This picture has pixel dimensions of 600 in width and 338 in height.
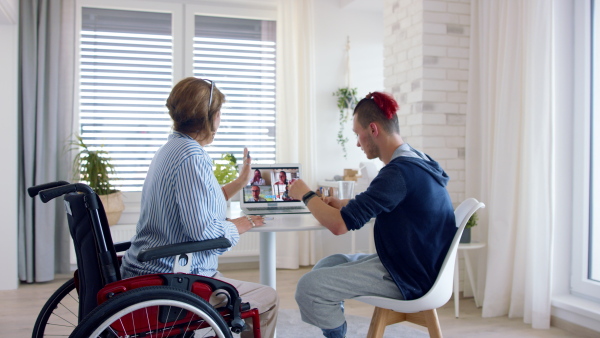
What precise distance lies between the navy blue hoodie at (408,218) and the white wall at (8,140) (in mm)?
2912

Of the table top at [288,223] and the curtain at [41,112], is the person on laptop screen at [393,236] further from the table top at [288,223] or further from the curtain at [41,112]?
the curtain at [41,112]

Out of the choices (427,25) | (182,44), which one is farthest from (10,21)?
(427,25)

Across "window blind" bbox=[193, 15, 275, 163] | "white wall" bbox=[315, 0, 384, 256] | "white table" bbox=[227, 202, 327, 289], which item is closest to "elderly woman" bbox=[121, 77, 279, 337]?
"white table" bbox=[227, 202, 327, 289]

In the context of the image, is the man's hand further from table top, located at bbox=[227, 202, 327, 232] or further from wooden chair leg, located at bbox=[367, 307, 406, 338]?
wooden chair leg, located at bbox=[367, 307, 406, 338]

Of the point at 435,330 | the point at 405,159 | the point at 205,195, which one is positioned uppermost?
the point at 405,159

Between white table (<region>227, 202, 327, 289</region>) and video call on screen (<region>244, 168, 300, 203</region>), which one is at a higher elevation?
video call on screen (<region>244, 168, 300, 203</region>)

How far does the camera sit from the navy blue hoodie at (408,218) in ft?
6.15

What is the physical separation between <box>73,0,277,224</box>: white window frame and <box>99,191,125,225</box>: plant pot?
0.50 ft

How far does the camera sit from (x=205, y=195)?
5.61ft

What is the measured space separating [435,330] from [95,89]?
138 inches

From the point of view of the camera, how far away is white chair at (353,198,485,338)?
192 centimetres

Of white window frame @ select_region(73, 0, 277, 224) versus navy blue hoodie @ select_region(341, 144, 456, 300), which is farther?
white window frame @ select_region(73, 0, 277, 224)

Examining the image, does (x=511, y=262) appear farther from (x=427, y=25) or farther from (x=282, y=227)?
(x=282, y=227)

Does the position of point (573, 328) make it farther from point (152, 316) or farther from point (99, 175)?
point (99, 175)
